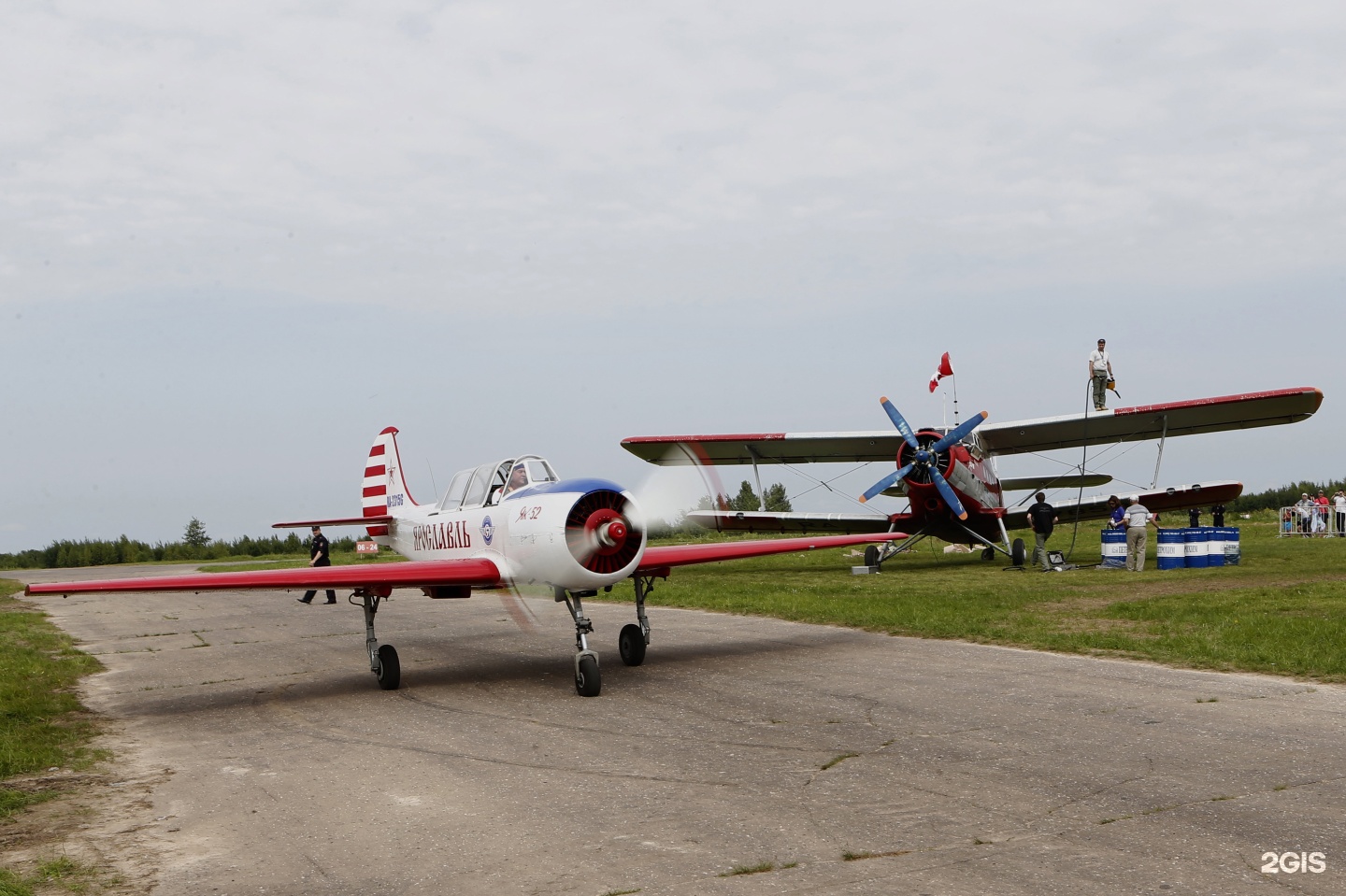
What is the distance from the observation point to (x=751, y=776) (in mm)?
6504

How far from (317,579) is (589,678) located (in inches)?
112

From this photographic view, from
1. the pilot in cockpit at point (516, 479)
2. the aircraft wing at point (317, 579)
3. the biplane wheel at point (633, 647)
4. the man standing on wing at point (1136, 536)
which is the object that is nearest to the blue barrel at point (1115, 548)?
the man standing on wing at point (1136, 536)

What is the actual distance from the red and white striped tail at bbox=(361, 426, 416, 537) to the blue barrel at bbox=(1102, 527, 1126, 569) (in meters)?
14.1

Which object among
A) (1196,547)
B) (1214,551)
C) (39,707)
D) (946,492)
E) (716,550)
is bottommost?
(39,707)

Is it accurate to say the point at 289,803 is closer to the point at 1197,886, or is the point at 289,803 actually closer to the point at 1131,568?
the point at 1197,886

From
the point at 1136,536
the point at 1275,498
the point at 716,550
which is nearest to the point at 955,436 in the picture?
the point at 1136,536

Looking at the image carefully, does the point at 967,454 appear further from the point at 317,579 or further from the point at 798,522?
the point at 317,579

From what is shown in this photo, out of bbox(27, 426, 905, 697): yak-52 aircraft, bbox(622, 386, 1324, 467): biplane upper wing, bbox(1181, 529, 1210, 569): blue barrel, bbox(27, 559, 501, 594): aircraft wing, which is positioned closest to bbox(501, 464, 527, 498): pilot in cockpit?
bbox(27, 426, 905, 697): yak-52 aircraft

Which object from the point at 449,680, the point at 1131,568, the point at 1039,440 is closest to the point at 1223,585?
the point at 1131,568

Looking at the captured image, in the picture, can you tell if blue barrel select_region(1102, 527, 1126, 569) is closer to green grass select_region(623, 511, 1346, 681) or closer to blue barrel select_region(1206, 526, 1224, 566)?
green grass select_region(623, 511, 1346, 681)

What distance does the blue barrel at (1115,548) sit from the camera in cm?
2166

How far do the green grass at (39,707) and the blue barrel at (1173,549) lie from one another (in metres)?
18.6

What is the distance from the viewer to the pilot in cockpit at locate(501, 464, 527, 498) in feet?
36.3

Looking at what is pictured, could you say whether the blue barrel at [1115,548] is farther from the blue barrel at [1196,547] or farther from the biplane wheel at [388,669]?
the biplane wheel at [388,669]
